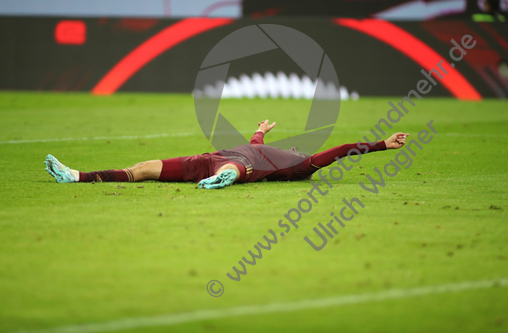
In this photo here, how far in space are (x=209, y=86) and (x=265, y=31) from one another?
10.9 ft

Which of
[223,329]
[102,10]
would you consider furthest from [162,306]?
[102,10]

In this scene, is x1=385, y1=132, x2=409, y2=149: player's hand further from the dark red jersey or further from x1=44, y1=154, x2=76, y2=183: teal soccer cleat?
x1=44, y1=154, x2=76, y2=183: teal soccer cleat

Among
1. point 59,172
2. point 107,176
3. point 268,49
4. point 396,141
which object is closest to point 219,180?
point 107,176

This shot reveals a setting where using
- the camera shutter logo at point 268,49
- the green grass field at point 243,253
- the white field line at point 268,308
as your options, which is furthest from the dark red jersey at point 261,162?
the camera shutter logo at point 268,49

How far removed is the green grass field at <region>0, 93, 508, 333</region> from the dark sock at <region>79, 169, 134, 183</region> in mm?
129

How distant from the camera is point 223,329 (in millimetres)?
2527

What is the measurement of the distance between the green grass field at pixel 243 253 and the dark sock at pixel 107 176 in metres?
0.13

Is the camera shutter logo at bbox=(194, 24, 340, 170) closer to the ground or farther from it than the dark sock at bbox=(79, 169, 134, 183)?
farther from it

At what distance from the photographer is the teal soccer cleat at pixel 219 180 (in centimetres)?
535

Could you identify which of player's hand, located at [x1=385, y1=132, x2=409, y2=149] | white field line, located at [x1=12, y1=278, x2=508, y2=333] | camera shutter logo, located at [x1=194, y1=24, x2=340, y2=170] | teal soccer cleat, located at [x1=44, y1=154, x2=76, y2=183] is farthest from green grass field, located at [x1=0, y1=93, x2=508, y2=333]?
camera shutter logo, located at [x1=194, y1=24, x2=340, y2=170]

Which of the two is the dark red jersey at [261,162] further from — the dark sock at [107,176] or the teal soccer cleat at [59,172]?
the teal soccer cleat at [59,172]

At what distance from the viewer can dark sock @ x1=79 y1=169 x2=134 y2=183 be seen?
5.63 meters

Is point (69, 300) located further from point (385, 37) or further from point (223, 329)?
point (385, 37)

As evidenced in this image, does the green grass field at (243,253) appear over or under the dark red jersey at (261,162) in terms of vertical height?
under
